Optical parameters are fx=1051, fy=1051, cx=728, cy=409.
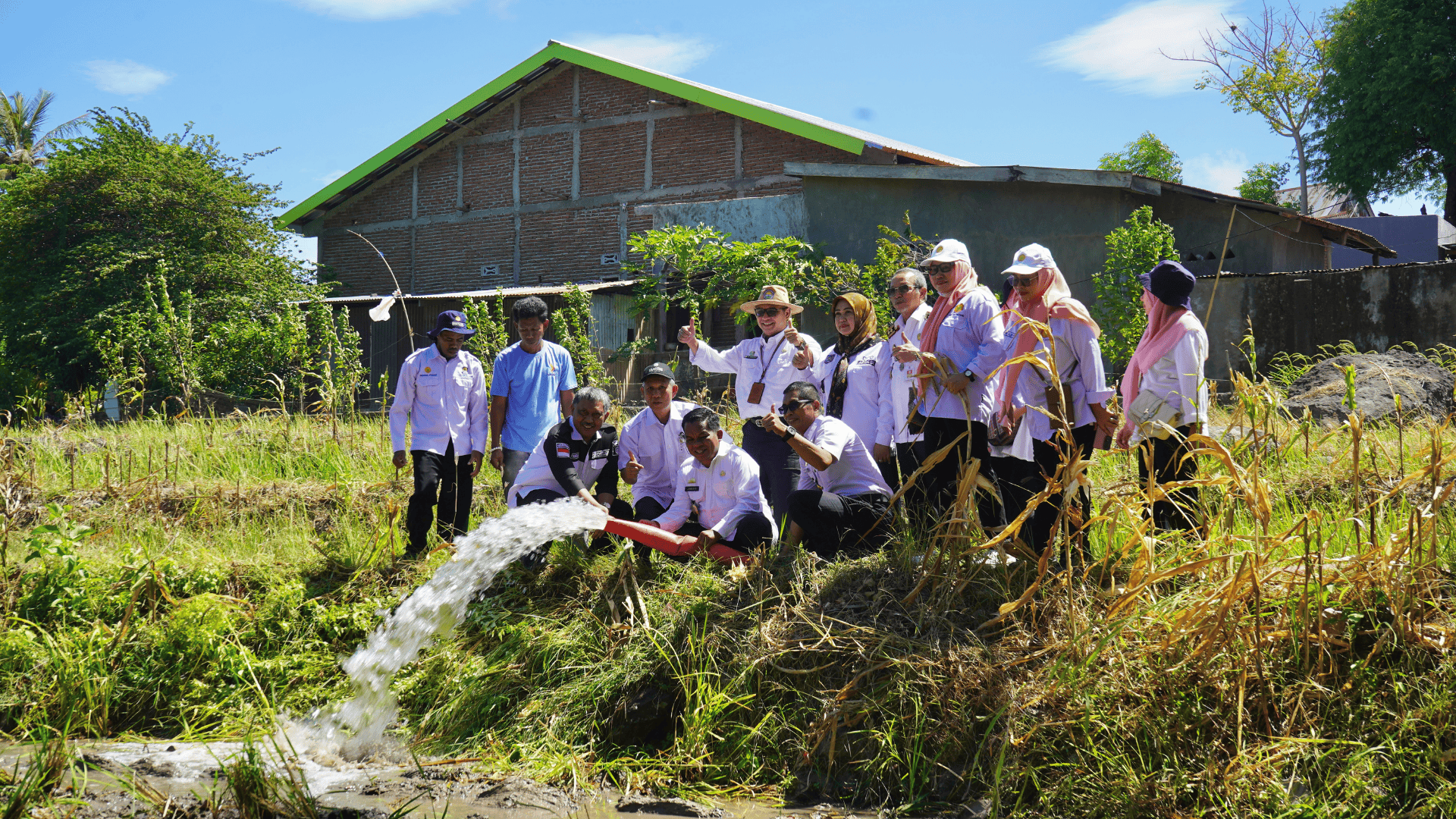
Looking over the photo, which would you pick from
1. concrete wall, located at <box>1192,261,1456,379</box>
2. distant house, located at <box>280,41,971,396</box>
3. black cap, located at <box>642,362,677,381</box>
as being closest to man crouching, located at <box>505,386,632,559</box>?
black cap, located at <box>642,362,677,381</box>

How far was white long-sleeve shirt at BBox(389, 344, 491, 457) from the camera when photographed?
656cm

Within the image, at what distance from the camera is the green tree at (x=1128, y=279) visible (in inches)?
432

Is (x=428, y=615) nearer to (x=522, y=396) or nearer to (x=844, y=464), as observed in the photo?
(x=522, y=396)

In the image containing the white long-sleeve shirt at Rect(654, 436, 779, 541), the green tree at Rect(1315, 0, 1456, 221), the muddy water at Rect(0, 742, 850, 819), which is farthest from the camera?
the green tree at Rect(1315, 0, 1456, 221)

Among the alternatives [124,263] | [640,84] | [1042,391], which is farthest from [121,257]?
[1042,391]

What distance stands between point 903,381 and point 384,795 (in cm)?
325

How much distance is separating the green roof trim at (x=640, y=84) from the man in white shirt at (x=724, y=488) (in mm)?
11082

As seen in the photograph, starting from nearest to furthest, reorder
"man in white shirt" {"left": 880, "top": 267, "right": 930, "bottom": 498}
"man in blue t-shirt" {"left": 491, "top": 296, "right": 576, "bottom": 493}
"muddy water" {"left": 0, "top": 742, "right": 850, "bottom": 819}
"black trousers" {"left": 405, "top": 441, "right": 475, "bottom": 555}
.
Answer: "muddy water" {"left": 0, "top": 742, "right": 850, "bottom": 819}, "man in white shirt" {"left": 880, "top": 267, "right": 930, "bottom": 498}, "black trousers" {"left": 405, "top": 441, "right": 475, "bottom": 555}, "man in blue t-shirt" {"left": 491, "top": 296, "right": 576, "bottom": 493}

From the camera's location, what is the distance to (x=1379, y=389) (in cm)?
823

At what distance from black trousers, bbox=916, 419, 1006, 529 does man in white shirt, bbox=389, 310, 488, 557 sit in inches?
118

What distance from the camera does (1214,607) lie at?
3988 millimetres

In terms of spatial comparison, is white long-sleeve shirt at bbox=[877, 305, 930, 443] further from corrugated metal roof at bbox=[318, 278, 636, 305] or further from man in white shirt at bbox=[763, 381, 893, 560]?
corrugated metal roof at bbox=[318, 278, 636, 305]

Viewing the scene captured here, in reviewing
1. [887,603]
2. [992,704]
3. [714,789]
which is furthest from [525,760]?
[992,704]

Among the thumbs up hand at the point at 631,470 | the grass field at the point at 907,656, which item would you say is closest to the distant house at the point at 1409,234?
the grass field at the point at 907,656
